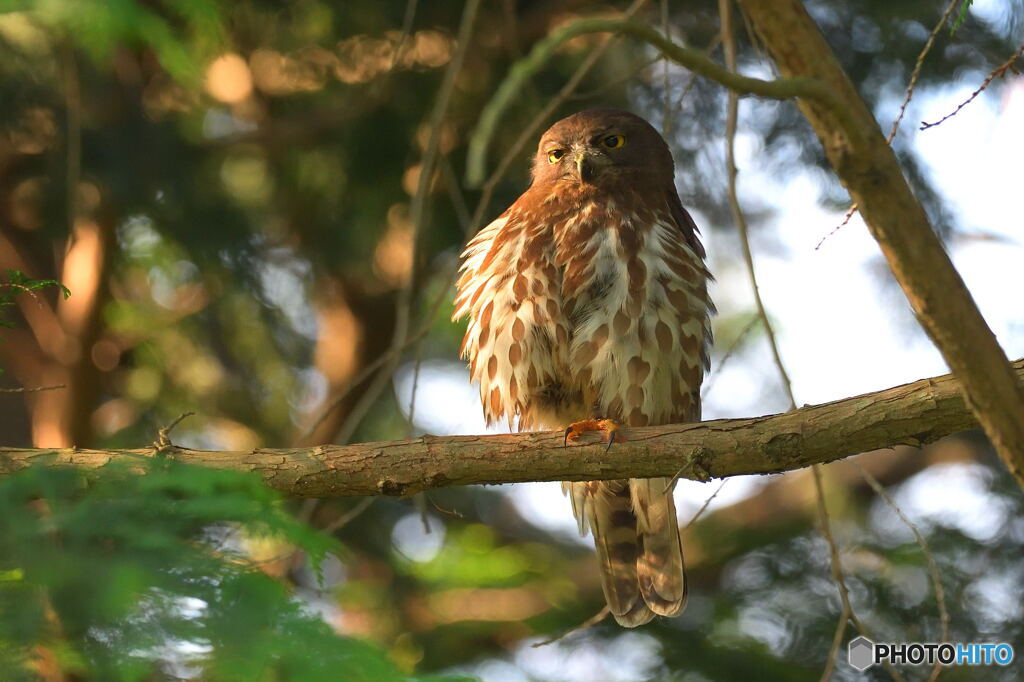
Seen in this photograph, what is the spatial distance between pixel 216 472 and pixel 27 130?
504 cm

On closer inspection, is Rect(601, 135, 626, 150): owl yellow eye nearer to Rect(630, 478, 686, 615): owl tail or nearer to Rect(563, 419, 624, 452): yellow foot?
Rect(630, 478, 686, 615): owl tail

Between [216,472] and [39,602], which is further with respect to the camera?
[216,472]

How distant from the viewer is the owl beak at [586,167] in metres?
5.66

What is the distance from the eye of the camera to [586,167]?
5.68m

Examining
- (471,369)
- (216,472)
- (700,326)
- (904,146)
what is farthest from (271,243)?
(216,472)

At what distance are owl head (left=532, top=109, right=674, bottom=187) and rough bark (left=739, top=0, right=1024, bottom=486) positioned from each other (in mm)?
2914

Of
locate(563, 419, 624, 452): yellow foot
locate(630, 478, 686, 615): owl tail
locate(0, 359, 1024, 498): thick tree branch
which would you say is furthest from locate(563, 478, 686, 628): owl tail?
locate(0, 359, 1024, 498): thick tree branch

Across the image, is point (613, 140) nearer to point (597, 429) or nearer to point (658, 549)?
point (597, 429)

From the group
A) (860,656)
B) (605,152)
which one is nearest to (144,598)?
(605,152)

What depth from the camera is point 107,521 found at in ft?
7.61

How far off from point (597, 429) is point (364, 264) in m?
3.57

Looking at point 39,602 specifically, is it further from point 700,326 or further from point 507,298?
point 700,326

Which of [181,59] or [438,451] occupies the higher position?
[181,59]

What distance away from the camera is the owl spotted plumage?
5180 millimetres
